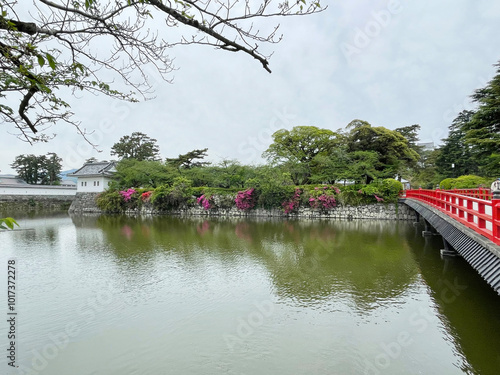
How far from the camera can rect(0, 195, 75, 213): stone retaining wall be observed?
2756 cm

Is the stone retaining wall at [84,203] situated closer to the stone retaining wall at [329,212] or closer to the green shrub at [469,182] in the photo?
the stone retaining wall at [329,212]

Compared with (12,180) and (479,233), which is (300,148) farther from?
(12,180)

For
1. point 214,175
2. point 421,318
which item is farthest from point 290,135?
point 421,318

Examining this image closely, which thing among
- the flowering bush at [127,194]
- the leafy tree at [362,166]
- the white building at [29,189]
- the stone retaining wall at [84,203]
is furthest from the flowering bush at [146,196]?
the leafy tree at [362,166]

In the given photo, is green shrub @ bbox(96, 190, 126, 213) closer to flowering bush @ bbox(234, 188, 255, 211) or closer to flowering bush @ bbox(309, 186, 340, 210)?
flowering bush @ bbox(234, 188, 255, 211)

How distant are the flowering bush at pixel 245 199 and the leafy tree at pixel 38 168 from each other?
86.0 feet

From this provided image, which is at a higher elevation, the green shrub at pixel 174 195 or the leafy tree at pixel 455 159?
the leafy tree at pixel 455 159

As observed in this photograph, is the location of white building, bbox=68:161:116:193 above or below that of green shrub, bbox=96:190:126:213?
above

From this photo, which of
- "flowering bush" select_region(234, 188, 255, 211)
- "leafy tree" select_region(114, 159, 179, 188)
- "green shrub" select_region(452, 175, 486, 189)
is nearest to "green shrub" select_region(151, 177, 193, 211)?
"leafy tree" select_region(114, 159, 179, 188)

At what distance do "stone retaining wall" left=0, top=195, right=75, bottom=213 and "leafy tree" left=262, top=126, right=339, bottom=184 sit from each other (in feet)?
72.0

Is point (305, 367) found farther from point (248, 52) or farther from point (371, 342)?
point (248, 52)

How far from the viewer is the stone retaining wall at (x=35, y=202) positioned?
2756cm

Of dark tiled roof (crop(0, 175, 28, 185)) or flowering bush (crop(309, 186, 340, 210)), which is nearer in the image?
flowering bush (crop(309, 186, 340, 210))

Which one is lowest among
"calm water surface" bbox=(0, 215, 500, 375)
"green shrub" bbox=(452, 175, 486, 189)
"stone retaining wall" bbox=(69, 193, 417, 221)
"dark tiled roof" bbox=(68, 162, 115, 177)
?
"calm water surface" bbox=(0, 215, 500, 375)
